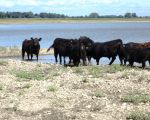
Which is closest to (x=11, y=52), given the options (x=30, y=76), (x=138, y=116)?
(x=30, y=76)

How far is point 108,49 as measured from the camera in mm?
21406

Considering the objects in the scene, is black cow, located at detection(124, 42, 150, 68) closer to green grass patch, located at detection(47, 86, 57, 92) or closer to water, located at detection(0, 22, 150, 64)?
water, located at detection(0, 22, 150, 64)

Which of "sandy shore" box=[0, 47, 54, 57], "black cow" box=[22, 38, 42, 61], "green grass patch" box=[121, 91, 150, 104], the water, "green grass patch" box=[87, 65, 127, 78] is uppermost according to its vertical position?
"green grass patch" box=[121, 91, 150, 104]

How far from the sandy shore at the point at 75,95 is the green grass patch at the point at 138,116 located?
14mm

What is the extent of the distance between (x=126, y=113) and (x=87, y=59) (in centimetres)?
1248

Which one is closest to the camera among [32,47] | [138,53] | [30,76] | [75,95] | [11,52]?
[75,95]

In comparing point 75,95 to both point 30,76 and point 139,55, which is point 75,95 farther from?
point 139,55

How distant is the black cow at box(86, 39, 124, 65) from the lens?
20.9m

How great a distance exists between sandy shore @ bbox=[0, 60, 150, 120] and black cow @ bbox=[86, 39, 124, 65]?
5.80m

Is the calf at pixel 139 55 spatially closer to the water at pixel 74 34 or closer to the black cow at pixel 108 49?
the black cow at pixel 108 49

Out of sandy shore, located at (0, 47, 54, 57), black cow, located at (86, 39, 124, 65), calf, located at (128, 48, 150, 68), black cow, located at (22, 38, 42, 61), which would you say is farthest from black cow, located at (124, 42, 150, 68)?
sandy shore, located at (0, 47, 54, 57)

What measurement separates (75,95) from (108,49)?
9.97 meters

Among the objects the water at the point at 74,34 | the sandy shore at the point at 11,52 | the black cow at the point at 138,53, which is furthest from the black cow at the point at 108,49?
the sandy shore at the point at 11,52

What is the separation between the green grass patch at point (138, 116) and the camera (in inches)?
379
